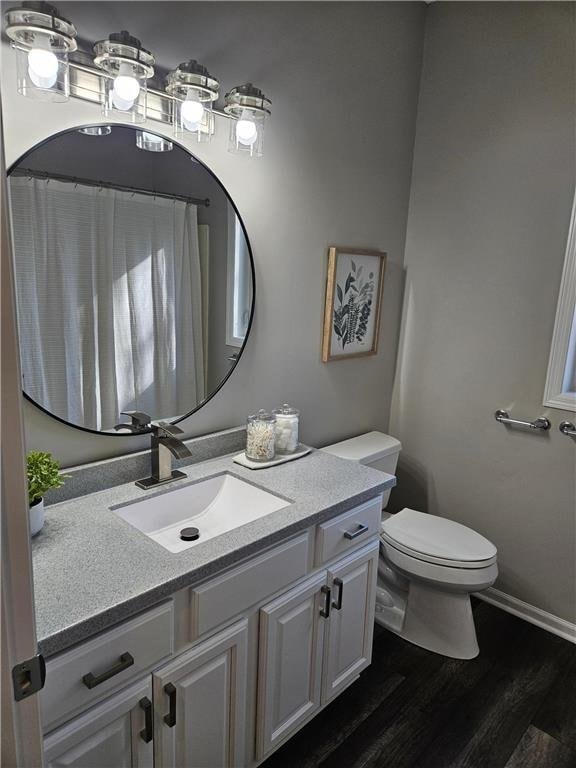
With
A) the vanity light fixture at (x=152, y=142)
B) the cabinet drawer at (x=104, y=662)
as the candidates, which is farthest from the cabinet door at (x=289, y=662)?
the vanity light fixture at (x=152, y=142)

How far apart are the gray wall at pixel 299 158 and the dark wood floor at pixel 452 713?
1012mm

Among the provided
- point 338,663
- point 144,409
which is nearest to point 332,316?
point 144,409

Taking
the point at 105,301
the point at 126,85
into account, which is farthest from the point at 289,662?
the point at 126,85

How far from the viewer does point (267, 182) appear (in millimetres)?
1885

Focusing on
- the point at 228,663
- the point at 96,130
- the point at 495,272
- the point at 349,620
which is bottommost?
the point at 349,620

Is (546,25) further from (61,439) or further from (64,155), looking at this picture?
(61,439)

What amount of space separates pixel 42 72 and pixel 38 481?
3.22 ft

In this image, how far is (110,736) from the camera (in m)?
1.11

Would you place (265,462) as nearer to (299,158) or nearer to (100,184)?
(100,184)

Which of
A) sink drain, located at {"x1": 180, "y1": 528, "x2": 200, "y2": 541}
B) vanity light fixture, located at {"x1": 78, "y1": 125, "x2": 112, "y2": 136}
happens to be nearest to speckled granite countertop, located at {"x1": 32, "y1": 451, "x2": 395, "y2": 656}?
sink drain, located at {"x1": 180, "y1": 528, "x2": 200, "y2": 541}

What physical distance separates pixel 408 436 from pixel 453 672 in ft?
3.64

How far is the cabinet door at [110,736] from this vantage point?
1029mm

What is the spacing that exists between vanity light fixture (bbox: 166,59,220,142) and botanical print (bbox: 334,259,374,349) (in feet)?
2.96

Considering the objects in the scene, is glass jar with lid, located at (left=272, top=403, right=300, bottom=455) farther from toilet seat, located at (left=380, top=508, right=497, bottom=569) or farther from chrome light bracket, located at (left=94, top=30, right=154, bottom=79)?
chrome light bracket, located at (left=94, top=30, right=154, bottom=79)
